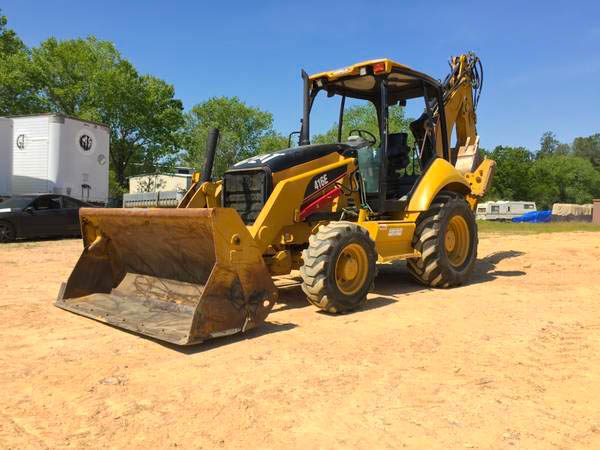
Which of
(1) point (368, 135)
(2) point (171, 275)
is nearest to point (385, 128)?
(1) point (368, 135)

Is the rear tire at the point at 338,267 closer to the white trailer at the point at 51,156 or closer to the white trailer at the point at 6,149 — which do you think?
the white trailer at the point at 51,156

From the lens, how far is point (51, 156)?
1716cm

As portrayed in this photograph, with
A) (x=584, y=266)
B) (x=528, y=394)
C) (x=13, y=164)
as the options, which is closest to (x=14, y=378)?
(x=528, y=394)

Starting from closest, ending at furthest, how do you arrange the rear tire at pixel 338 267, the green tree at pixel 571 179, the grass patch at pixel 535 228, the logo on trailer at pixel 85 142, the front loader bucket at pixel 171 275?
the front loader bucket at pixel 171 275 → the rear tire at pixel 338 267 → the logo on trailer at pixel 85 142 → the grass patch at pixel 535 228 → the green tree at pixel 571 179

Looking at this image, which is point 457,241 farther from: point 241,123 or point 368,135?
point 241,123

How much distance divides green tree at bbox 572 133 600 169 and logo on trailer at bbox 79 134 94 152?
106m

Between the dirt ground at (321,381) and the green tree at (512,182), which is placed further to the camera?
the green tree at (512,182)

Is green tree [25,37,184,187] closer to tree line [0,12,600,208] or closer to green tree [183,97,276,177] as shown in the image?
tree line [0,12,600,208]

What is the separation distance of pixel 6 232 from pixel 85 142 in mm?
4796

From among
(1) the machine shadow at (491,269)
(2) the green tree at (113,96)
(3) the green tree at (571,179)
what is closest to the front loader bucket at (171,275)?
(1) the machine shadow at (491,269)

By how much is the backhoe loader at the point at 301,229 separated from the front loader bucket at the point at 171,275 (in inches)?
0.6

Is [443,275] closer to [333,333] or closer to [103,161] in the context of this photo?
[333,333]

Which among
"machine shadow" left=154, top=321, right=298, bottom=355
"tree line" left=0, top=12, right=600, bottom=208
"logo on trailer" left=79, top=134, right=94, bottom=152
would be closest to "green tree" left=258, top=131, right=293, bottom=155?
"tree line" left=0, top=12, right=600, bottom=208

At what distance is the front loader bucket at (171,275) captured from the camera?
474cm
